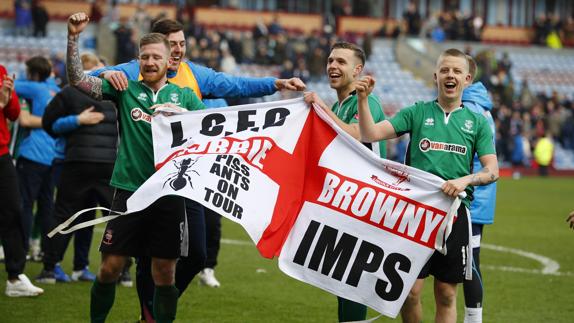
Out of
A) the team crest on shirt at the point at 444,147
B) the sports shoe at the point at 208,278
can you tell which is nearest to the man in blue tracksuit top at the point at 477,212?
the team crest on shirt at the point at 444,147

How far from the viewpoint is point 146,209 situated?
723 centimetres

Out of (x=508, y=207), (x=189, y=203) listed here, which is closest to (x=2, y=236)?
(x=189, y=203)

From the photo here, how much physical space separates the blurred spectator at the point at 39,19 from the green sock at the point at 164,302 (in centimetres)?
2868

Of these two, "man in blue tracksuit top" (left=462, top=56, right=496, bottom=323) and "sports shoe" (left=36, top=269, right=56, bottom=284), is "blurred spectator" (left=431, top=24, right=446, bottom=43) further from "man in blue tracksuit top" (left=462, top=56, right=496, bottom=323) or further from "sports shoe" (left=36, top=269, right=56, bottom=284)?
"man in blue tracksuit top" (left=462, top=56, right=496, bottom=323)

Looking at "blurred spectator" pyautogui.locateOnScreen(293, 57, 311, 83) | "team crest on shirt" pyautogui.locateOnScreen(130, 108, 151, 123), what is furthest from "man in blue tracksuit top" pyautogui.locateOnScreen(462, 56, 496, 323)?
"blurred spectator" pyautogui.locateOnScreen(293, 57, 311, 83)

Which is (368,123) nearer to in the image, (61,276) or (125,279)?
(125,279)

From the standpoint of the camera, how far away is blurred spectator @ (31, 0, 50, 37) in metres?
34.5

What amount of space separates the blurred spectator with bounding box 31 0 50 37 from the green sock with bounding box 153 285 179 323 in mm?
28680

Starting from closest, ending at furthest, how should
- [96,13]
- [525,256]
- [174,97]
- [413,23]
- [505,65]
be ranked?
[174,97] → [525,256] → [96,13] → [505,65] → [413,23]

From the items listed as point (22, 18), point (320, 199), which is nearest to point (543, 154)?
point (22, 18)

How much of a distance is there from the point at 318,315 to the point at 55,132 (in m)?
3.35

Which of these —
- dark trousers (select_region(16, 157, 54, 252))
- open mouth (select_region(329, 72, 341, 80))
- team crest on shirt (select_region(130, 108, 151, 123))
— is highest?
open mouth (select_region(329, 72, 341, 80))

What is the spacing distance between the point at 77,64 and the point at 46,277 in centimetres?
406

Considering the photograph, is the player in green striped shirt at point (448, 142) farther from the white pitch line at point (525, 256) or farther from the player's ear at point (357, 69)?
the white pitch line at point (525, 256)
